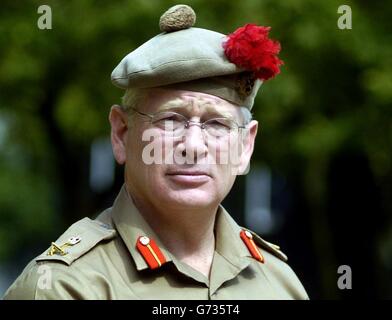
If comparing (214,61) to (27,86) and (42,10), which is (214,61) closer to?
(42,10)

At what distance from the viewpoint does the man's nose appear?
327 cm

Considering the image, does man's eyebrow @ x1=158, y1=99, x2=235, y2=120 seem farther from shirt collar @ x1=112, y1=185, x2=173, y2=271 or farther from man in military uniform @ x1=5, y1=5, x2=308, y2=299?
shirt collar @ x1=112, y1=185, x2=173, y2=271

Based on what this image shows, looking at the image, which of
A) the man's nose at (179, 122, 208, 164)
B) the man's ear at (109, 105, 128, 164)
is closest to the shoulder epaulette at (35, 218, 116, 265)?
the man's ear at (109, 105, 128, 164)

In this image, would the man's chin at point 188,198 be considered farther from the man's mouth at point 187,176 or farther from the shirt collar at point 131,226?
the shirt collar at point 131,226

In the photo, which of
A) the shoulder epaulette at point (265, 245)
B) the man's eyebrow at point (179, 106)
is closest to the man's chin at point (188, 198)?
the man's eyebrow at point (179, 106)

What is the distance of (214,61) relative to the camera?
10.9ft

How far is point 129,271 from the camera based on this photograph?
10.8 feet

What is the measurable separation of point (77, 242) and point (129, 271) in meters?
0.18

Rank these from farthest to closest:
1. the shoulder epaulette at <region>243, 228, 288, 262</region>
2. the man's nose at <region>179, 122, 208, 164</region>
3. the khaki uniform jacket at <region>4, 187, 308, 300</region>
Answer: the shoulder epaulette at <region>243, 228, 288, 262</region> < the man's nose at <region>179, 122, 208, 164</region> < the khaki uniform jacket at <region>4, 187, 308, 300</region>

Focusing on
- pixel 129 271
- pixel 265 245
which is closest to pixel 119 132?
pixel 129 271

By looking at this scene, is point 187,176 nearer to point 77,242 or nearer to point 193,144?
point 193,144

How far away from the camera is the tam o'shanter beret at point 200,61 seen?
3.29 m
